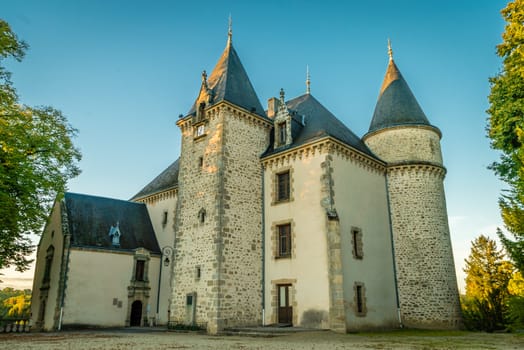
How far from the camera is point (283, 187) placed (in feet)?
65.6

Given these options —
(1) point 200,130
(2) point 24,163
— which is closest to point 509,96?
(1) point 200,130

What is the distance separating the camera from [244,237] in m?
19.0

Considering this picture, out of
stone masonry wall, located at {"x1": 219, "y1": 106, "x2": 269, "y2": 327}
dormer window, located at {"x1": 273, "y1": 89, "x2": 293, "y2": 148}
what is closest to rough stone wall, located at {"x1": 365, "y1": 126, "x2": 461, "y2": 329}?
dormer window, located at {"x1": 273, "y1": 89, "x2": 293, "y2": 148}

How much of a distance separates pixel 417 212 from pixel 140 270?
53.3ft

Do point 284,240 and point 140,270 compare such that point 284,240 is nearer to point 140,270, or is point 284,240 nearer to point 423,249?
point 423,249

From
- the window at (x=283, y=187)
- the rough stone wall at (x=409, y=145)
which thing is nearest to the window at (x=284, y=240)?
the window at (x=283, y=187)

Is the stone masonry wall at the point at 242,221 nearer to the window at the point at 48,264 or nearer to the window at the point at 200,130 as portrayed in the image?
the window at the point at 200,130

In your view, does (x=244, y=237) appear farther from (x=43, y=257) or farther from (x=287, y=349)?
(x=43, y=257)

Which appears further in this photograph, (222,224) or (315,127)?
(315,127)

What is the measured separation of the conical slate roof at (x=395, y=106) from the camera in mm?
22391

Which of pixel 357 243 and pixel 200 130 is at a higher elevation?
pixel 200 130

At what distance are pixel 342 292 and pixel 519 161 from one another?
29.2 ft

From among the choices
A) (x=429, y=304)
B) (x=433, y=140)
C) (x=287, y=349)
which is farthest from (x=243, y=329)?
(x=433, y=140)

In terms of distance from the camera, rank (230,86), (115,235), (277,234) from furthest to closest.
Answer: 1. (115,235)
2. (230,86)
3. (277,234)
